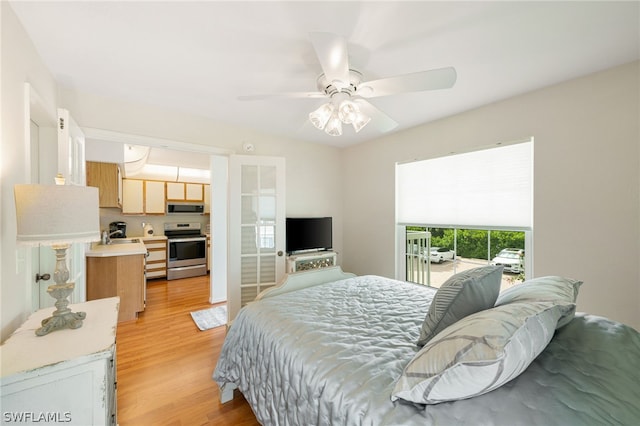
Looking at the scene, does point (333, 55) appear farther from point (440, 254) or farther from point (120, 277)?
point (120, 277)

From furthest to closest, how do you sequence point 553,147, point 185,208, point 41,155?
point 185,208 → point 553,147 → point 41,155

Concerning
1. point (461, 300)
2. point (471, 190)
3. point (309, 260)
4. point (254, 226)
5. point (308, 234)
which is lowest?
point (309, 260)

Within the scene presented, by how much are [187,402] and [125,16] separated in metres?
2.52

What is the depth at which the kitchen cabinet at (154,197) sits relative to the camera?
521 cm

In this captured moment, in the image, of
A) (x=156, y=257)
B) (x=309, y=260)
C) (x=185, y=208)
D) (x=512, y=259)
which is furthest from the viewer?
(x=185, y=208)

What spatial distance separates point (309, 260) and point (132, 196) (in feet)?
13.7

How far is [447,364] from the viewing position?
801mm

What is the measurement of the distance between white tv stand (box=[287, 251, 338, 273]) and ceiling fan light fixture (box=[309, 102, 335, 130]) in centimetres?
194

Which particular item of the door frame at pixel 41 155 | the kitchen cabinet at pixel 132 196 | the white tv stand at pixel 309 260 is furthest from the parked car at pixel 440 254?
the kitchen cabinet at pixel 132 196

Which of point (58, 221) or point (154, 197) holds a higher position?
point (154, 197)

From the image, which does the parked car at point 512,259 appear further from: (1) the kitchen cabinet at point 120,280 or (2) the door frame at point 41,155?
(1) the kitchen cabinet at point 120,280

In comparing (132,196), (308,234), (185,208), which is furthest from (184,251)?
(308,234)

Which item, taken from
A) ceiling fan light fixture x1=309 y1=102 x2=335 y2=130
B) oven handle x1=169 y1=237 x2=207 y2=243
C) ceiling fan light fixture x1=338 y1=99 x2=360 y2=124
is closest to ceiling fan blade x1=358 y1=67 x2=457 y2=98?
ceiling fan light fixture x1=338 y1=99 x2=360 y2=124

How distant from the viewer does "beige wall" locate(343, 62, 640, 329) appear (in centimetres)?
177
